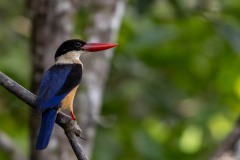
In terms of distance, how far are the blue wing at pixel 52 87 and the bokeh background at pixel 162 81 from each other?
2.48 m

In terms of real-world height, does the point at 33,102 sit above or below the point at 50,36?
above

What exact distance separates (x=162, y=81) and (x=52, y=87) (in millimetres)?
3962

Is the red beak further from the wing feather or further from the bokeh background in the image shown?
the bokeh background

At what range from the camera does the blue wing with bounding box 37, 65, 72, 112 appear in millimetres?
4365

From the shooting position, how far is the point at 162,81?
853 centimetres

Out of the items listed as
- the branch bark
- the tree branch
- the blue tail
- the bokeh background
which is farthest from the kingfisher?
the bokeh background

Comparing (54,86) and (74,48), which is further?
(74,48)

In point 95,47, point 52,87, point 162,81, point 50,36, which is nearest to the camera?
point 52,87

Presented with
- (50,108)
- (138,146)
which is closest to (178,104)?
(138,146)

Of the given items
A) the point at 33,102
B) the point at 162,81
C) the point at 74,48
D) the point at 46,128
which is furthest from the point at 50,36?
the point at 162,81

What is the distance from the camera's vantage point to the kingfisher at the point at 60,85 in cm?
436

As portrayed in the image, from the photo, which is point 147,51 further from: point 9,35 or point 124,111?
point 9,35

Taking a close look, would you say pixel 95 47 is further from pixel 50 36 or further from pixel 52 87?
pixel 50 36

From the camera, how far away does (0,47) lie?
27.1 feet
